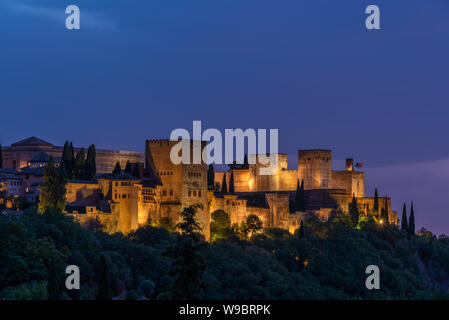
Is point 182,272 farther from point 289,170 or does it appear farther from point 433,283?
point 289,170

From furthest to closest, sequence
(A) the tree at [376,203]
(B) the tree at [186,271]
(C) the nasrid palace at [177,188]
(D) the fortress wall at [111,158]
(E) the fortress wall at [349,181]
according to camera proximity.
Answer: (E) the fortress wall at [349,181]
(A) the tree at [376,203]
(D) the fortress wall at [111,158]
(C) the nasrid palace at [177,188]
(B) the tree at [186,271]

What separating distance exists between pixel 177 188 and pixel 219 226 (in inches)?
227

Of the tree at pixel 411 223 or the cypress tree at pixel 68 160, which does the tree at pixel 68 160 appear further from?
the tree at pixel 411 223

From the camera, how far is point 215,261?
6544cm

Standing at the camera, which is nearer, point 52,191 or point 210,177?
point 52,191

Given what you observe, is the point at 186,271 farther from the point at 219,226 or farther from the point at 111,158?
the point at 111,158

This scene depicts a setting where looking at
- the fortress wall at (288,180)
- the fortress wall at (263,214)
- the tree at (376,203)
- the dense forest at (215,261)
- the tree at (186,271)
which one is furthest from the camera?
the fortress wall at (288,180)

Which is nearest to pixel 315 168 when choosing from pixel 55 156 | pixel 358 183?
pixel 358 183

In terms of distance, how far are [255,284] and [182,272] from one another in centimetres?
2787

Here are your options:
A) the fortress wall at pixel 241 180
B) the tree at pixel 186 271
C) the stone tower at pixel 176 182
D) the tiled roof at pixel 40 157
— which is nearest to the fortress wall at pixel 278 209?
the stone tower at pixel 176 182

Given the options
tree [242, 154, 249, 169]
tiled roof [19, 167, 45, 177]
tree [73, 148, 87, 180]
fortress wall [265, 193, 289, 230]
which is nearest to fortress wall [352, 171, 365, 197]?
tree [242, 154, 249, 169]

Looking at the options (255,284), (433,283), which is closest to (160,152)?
(255,284)

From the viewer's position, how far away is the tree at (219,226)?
74.1 metres

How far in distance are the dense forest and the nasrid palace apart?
1.99 metres
